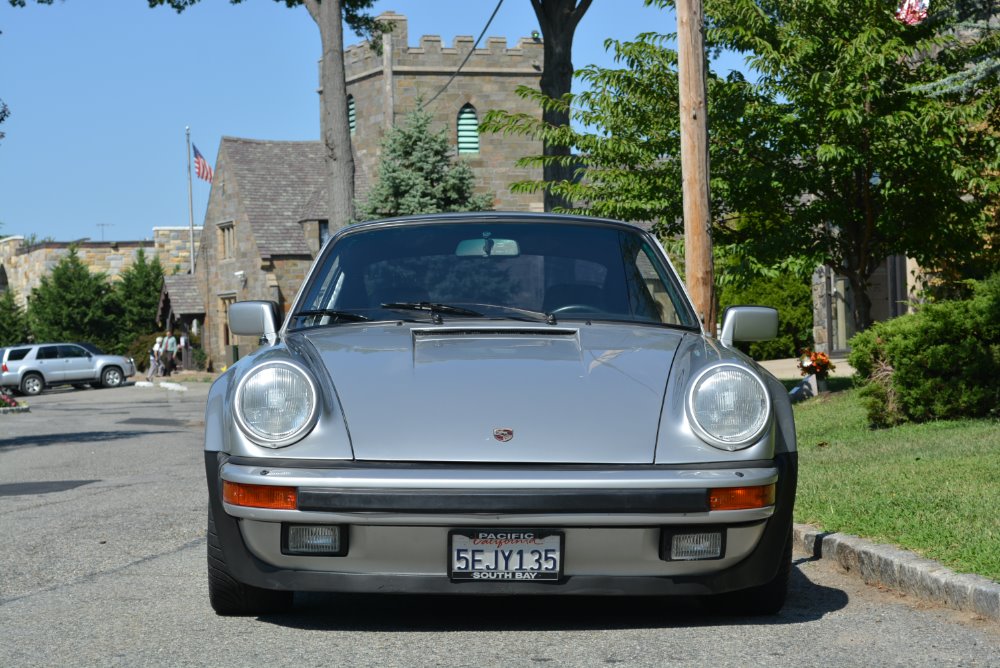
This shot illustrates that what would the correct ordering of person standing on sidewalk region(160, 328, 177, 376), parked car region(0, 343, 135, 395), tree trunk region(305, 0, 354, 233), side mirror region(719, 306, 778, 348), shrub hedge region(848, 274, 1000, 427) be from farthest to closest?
1. person standing on sidewalk region(160, 328, 177, 376)
2. parked car region(0, 343, 135, 395)
3. tree trunk region(305, 0, 354, 233)
4. shrub hedge region(848, 274, 1000, 427)
5. side mirror region(719, 306, 778, 348)

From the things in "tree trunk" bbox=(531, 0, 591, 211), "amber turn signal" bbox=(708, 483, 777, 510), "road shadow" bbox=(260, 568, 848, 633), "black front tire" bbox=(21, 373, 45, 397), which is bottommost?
"black front tire" bbox=(21, 373, 45, 397)

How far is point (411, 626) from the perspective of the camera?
5098mm

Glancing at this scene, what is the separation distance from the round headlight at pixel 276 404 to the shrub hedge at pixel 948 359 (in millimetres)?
8492

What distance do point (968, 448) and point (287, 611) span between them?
20.7ft

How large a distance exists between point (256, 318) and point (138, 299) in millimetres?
53983

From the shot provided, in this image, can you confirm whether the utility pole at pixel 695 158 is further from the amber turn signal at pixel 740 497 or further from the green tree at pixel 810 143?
the amber turn signal at pixel 740 497

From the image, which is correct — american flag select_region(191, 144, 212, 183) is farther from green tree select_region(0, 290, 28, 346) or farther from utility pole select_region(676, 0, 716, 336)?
utility pole select_region(676, 0, 716, 336)

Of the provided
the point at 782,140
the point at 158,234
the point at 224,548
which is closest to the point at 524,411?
the point at 224,548

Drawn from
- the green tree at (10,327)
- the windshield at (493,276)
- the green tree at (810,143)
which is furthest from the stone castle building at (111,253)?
the windshield at (493,276)

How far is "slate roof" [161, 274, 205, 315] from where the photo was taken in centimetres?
5397

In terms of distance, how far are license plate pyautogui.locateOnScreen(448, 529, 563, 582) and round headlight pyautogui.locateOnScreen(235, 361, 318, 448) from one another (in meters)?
0.70

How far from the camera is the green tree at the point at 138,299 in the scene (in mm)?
57875

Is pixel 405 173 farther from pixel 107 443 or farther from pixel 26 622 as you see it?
pixel 26 622

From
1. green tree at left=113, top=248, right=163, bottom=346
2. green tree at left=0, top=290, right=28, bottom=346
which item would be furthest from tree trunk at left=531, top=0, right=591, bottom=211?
green tree at left=0, top=290, right=28, bottom=346
